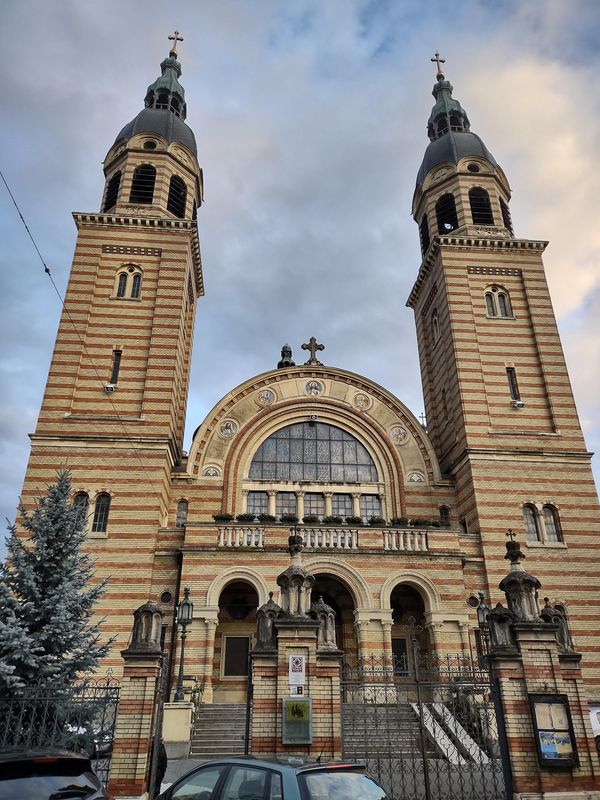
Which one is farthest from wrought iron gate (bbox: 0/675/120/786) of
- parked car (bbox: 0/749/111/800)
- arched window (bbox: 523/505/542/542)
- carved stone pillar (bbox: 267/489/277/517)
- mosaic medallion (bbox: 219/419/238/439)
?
arched window (bbox: 523/505/542/542)

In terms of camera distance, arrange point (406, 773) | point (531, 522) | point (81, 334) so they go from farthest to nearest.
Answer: point (81, 334)
point (531, 522)
point (406, 773)

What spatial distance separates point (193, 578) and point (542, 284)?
22.1 meters

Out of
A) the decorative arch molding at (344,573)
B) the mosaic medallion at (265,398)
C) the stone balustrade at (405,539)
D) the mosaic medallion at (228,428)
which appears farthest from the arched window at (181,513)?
the stone balustrade at (405,539)

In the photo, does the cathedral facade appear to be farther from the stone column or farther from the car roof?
the car roof

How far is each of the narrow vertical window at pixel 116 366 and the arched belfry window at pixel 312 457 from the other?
723 centimetres

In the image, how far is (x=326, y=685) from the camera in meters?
11.4

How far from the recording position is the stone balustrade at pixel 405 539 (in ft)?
75.3

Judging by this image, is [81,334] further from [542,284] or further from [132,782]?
[542,284]

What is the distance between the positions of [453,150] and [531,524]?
2149 cm

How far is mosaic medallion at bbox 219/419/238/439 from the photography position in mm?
27938

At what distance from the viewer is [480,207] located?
107 ft

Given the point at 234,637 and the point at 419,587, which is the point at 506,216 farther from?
the point at 234,637

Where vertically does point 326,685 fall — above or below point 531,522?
below

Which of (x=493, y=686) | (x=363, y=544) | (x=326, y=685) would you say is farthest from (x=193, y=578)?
(x=493, y=686)
